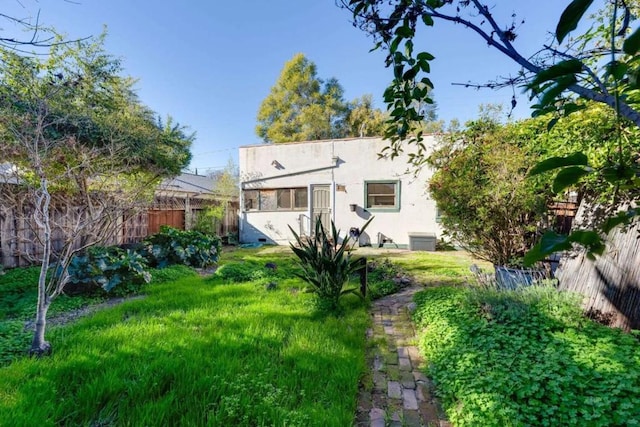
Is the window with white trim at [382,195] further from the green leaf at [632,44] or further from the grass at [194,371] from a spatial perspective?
the green leaf at [632,44]

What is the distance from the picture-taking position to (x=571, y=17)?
498 millimetres

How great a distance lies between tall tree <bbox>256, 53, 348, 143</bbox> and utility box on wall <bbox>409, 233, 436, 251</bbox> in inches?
463

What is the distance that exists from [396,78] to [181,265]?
6.77 metres

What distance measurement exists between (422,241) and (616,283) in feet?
20.8

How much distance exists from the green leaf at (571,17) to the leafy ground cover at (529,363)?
209 cm

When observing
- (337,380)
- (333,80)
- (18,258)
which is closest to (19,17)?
(337,380)

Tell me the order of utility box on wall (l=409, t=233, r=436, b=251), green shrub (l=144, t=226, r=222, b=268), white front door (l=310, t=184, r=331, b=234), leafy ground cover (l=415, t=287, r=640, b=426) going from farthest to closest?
1. white front door (l=310, t=184, r=331, b=234)
2. utility box on wall (l=409, t=233, r=436, b=251)
3. green shrub (l=144, t=226, r=222, b=268)
4. leafy ground cover (l=415, t=287, r=640, b=426)

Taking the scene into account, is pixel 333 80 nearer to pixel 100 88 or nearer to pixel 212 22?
pixel 212 22

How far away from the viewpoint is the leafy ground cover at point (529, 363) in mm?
1774

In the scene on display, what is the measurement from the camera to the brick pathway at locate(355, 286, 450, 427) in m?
1.98

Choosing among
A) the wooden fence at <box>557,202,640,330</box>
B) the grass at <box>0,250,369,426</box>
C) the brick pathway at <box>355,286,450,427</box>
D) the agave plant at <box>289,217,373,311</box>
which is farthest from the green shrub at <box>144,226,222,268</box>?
the wooden fence at <box>557,202,640,330</box>

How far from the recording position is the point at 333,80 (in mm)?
19156

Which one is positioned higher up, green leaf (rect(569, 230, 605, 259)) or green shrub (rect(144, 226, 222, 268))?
green leaf (rect(569, 230, 605, 259))

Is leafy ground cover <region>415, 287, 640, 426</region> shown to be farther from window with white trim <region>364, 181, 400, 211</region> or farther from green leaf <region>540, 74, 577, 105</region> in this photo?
window with white trim <region>364, 181, 400, 211</region>
